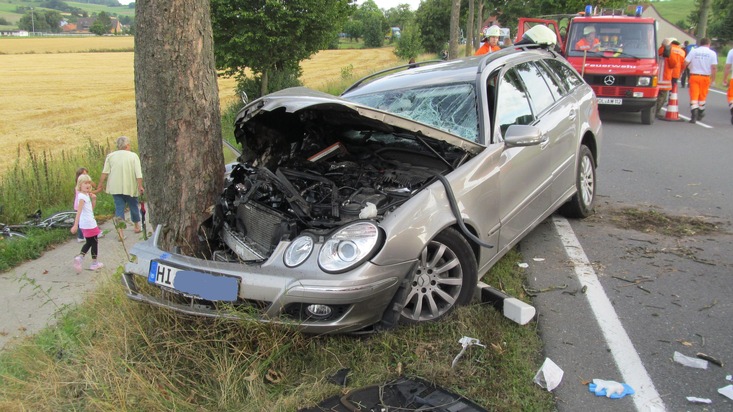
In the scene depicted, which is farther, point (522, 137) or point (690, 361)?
point (522, 137)

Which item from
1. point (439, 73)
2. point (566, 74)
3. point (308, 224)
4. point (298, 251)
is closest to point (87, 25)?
point (566, 74)

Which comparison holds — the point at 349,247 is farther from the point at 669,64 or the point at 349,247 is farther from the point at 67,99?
the point at 67,99

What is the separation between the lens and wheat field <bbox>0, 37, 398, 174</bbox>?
17.9 meters

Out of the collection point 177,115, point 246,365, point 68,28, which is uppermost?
point 68,28

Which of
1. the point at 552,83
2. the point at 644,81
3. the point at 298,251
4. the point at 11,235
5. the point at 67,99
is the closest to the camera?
the point at 298,251

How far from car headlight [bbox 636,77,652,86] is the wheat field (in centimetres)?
1161

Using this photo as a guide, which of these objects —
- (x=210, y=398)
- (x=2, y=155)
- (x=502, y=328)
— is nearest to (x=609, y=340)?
(x=502, y=328)

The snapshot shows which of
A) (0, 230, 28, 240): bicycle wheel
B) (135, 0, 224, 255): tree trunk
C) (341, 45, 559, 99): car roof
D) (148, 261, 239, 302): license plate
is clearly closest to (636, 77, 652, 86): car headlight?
(341, 45, 559, 99): car roof

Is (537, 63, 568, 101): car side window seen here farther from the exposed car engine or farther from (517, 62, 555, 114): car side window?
the exposed car engine

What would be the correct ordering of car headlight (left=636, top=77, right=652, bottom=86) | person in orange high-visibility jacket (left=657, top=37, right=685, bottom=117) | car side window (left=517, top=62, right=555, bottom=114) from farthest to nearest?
1. person in orange high-visibility jacket (left=657, top=37, right=685, bottom=117)
2. car headlight (left=636, top=77, right=652, bottom=86)
3. car side window (left=517, top=62, right=555, bottom=114)

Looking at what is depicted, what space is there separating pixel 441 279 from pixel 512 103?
1.84 metres

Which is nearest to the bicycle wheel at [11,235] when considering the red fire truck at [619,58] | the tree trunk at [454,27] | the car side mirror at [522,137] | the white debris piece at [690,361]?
the car side mirror at [522,137]

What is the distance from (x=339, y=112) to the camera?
3.93m

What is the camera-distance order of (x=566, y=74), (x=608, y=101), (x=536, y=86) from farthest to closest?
(x=608, y=101) → (x=566, y=74) → (x=536, y=86)
